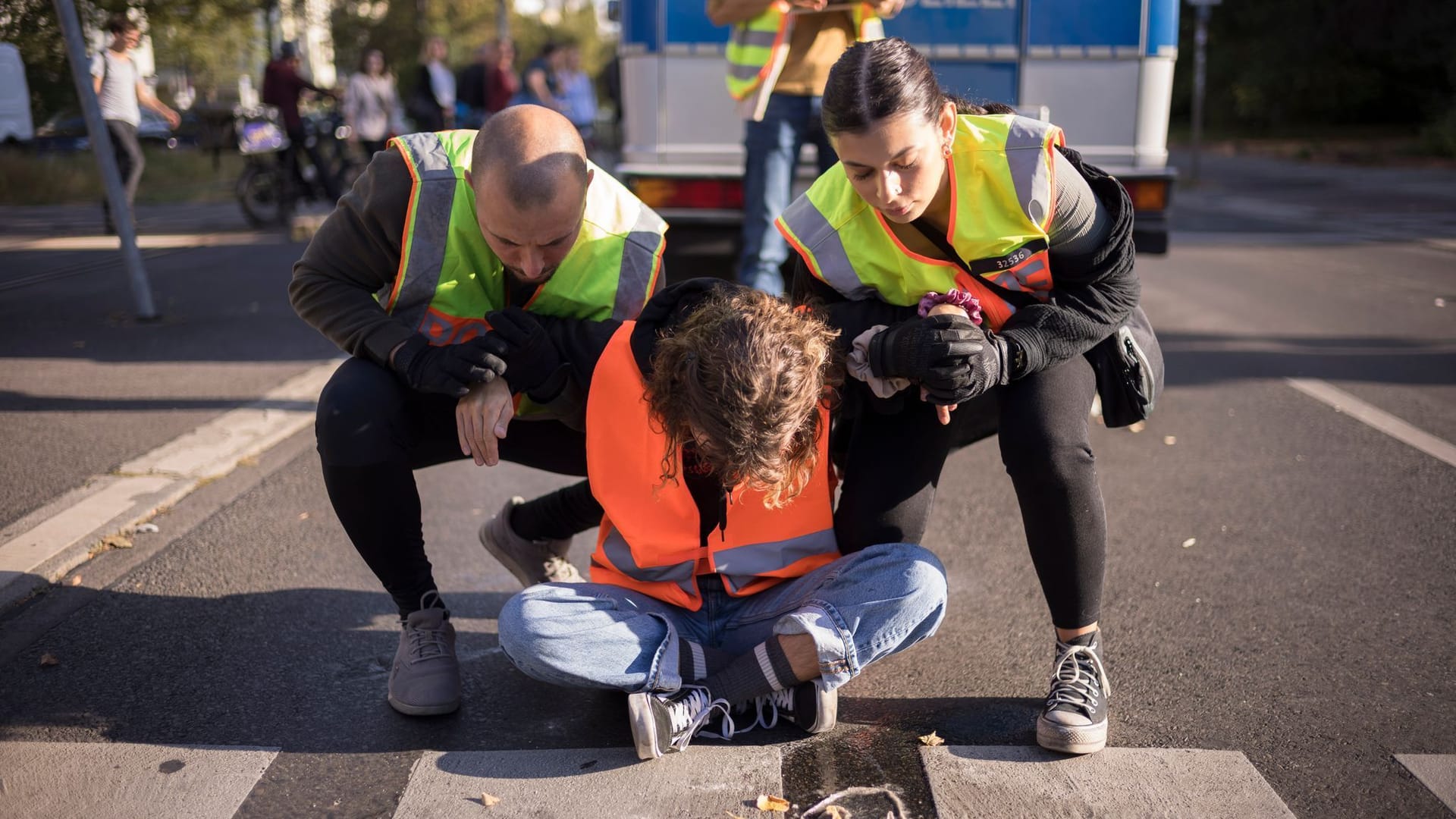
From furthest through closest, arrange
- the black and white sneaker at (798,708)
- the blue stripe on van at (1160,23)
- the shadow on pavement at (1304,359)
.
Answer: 1. the shadow on pavement at (1304,359)
2. the blue stripe on van at (1160,23)
3. the black and white sneaker at (798,708)

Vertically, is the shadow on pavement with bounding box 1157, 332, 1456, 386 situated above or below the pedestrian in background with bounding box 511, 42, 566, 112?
below

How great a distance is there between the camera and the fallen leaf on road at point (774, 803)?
219 cm

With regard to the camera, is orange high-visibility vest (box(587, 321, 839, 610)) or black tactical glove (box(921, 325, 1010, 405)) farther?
orange high-visibility vest (box(587, 321, 839, 610))

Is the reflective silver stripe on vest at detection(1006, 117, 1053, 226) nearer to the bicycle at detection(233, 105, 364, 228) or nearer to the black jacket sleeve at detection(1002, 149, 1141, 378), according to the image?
the black jacket sleeve at detection(1002, 149, 1141, 378)

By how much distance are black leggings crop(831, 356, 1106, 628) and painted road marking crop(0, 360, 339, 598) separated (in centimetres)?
217

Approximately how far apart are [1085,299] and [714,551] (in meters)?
0.93

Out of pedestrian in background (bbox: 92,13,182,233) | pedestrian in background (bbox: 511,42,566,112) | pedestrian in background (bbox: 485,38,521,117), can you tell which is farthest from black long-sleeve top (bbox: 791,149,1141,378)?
pedestrian in background (bbox: 511,42,566,112)

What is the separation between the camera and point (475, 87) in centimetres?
1251

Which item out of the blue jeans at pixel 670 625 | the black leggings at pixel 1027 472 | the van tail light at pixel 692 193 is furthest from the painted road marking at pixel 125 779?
the van tail light at pixel 692 193

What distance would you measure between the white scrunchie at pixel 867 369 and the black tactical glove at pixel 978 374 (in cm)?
8

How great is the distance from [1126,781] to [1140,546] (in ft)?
4.50

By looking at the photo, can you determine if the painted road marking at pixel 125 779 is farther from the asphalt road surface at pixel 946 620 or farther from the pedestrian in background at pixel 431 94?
the pedestrian in background at pixel 431 94

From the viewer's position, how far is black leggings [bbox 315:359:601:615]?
2496 mm

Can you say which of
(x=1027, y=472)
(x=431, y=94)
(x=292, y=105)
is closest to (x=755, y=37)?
(x=1027, y=472)
